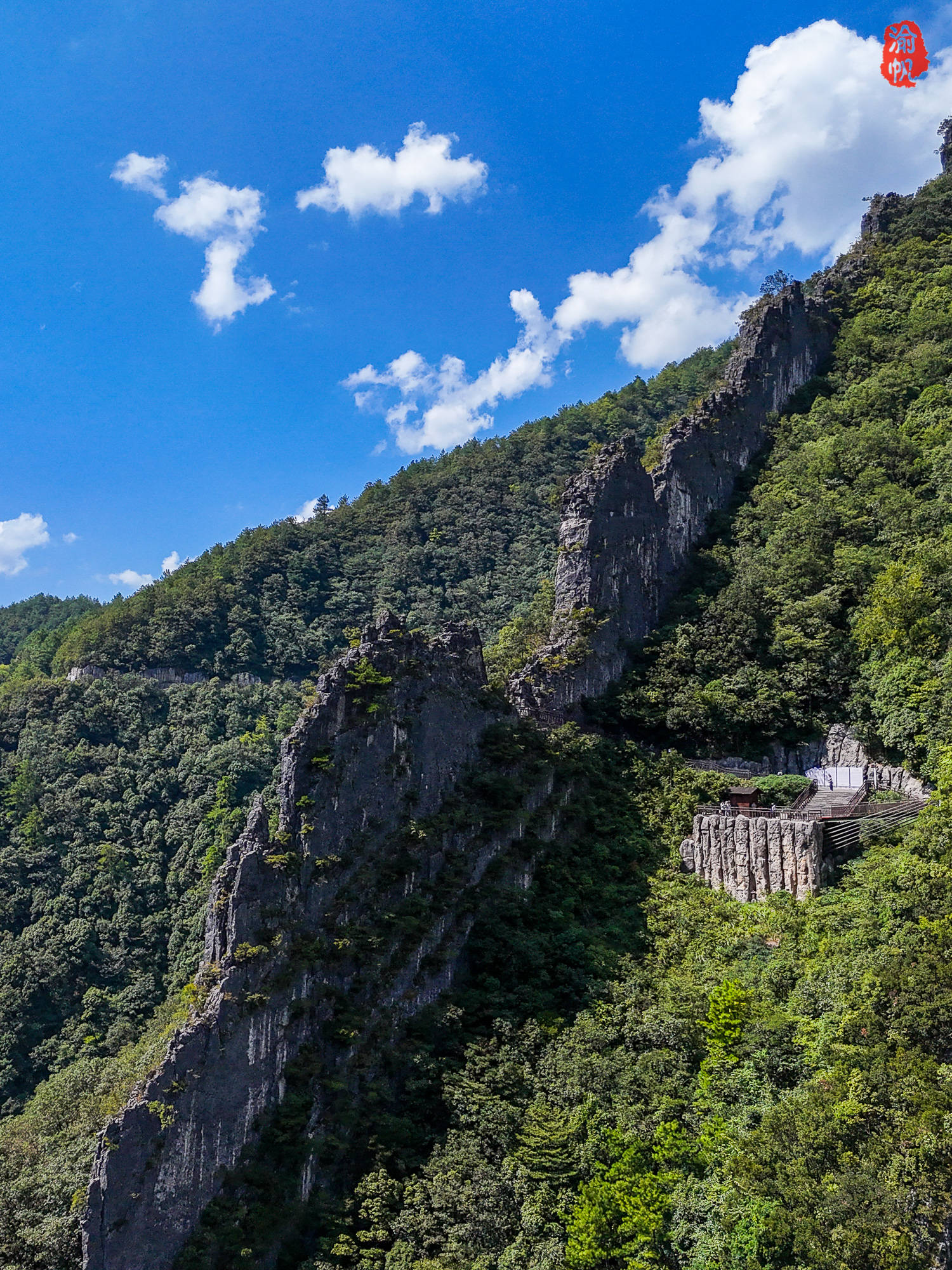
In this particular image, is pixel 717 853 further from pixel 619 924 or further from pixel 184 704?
pixel 184 704

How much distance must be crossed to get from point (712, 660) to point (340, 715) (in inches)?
621

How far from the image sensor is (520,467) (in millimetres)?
73625

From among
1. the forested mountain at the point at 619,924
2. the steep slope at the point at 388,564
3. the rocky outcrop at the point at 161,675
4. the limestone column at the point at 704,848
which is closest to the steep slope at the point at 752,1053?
the forested mountain at the point at 619,924

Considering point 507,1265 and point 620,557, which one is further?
point 620,557

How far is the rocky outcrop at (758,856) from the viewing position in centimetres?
2680


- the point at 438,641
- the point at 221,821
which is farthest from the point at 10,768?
the point at 438,641

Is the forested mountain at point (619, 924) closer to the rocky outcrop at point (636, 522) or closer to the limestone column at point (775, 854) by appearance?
the limestone column at point (775, 854)

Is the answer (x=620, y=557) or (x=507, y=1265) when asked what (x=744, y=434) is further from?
(x=507, y=1265)

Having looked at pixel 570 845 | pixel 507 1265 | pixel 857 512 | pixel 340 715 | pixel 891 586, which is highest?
pixel 857 512

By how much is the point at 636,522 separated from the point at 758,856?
16.3m

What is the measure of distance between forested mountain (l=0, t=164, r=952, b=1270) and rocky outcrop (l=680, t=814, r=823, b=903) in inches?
26.6

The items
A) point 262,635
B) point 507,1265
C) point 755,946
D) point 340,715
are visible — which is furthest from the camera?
point 262,635

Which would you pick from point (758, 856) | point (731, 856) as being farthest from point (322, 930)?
point (758, 856)

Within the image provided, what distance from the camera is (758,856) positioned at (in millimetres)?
27641
